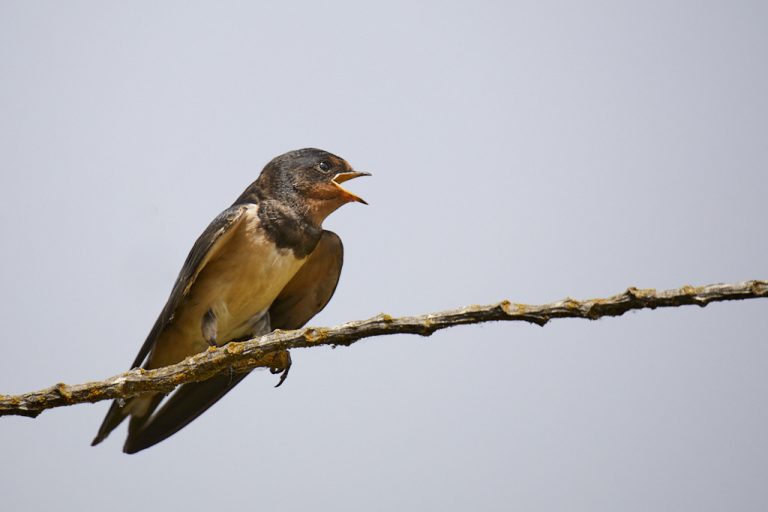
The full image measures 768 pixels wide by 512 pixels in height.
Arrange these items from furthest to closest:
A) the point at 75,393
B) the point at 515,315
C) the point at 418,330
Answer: the point at 75,393, the point at 418,330, the point at 515,315

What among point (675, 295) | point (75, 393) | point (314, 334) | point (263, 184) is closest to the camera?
point (675, 295)

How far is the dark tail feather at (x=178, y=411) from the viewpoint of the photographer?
22.8 feet

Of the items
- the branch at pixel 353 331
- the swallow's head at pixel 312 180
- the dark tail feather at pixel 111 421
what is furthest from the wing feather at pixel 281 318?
the branch at pixel 353 331

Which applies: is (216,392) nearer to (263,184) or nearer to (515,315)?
(263,184)

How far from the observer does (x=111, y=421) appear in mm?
6551

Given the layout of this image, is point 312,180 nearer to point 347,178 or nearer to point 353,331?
point 347,178

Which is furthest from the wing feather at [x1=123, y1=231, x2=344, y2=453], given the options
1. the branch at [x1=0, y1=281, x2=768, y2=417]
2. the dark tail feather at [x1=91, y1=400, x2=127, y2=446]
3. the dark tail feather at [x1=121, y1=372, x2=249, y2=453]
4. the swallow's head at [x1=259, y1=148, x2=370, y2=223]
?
the branch at [x1=0, y1=281, x2=768, y2=417]

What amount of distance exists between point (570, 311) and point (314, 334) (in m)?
1.19

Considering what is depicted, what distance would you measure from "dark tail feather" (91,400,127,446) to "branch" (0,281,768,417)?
182 cm

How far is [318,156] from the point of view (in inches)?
280

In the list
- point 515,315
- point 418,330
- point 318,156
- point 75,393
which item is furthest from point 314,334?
point 318,156

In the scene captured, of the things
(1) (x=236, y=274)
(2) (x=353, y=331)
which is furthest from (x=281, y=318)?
(2) (x=353, y=331)

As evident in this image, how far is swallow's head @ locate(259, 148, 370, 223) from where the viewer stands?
22.6ft

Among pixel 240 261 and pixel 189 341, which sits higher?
pixel 240 261
